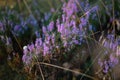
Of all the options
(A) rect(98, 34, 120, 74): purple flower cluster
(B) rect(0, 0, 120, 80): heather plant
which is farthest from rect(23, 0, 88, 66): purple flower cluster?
(A) rect(98, 34, 120, 74): purple flower cluster

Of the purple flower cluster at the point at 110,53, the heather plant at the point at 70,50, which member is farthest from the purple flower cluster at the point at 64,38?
the purple flower cluster at the point at 110,53

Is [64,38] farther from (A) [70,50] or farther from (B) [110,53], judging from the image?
(B) [110,53]

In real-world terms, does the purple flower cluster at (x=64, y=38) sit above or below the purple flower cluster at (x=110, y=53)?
above

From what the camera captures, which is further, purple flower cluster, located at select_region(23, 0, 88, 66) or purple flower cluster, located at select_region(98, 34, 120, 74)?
purple flower cluster, located at select_region(23, 0, 88, 66)

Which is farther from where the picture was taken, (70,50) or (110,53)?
(70,50)

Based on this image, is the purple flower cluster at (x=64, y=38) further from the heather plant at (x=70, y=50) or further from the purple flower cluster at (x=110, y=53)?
the purple flower cluster at (x=110, y=53)

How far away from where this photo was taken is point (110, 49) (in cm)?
246

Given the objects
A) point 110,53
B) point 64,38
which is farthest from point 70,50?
point 110,53

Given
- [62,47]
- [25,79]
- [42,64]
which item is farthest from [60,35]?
[25,79]

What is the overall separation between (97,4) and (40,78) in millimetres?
823

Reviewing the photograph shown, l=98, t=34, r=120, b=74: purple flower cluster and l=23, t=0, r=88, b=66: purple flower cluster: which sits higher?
l=23, t=0, r=88, b=66: purple flower cluster

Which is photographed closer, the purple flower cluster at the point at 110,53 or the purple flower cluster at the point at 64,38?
the purple flower cluster at the point at 110,53

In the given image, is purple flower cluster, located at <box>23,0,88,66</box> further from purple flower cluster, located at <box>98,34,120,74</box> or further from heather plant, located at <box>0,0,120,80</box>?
purple flower cluster, located at <box>98,34,120,74</box>

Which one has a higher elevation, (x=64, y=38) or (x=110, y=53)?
(x=64, y=38)
